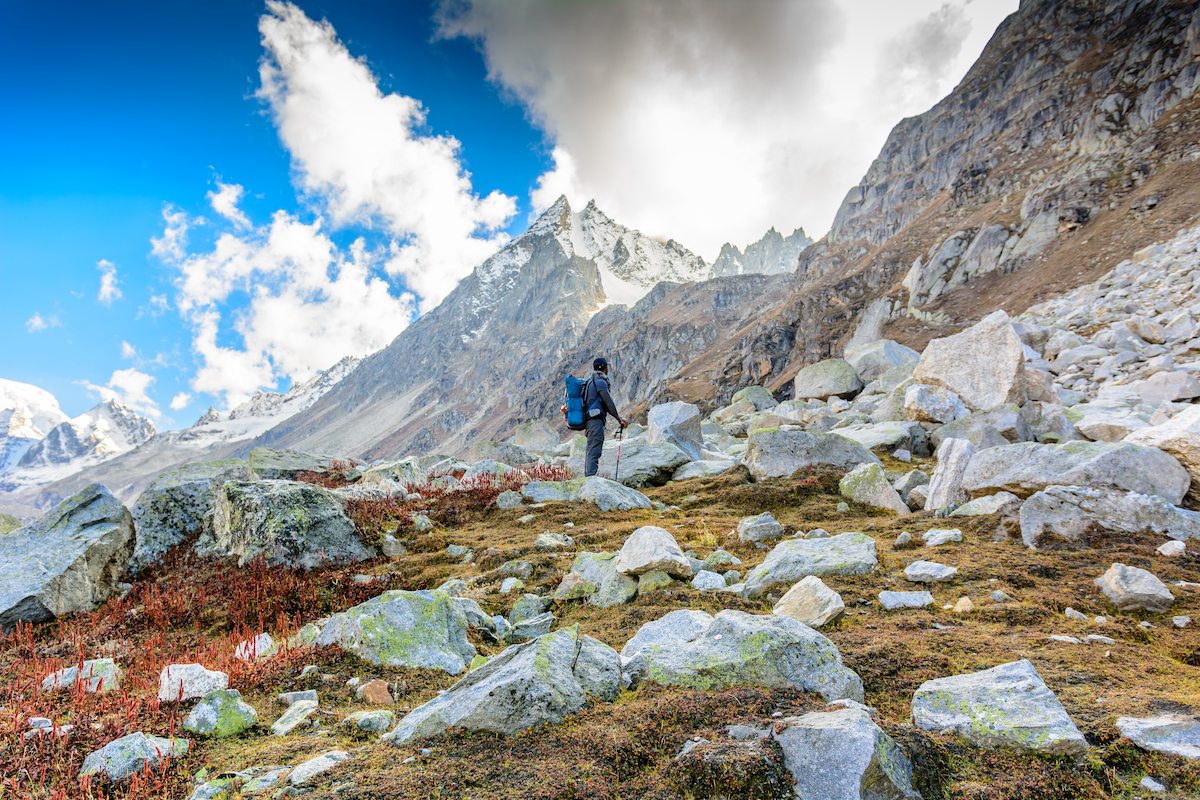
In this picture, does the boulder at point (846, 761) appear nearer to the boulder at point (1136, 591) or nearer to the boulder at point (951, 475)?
the boulder at point (1136, 591)

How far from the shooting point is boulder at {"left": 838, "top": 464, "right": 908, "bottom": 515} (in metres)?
8.57

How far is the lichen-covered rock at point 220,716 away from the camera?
3373 mm

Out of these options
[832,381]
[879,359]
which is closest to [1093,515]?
[832,381]

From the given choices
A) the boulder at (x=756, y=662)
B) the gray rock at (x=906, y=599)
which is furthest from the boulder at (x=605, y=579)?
the gray rock at (x=906, y=599)

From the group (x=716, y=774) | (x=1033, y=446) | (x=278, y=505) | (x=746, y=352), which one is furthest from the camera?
(x=746, y=352)

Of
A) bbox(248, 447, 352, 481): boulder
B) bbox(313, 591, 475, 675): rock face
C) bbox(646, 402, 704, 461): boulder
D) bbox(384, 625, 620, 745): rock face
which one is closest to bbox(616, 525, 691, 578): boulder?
bbox(313, 591, 475, 675): rock face

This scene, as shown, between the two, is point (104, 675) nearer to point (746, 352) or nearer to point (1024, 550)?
point (1024, 550)

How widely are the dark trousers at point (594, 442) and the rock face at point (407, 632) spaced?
7998 mm

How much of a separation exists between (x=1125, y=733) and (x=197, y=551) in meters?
11.8

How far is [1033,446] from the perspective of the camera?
710 centimetres

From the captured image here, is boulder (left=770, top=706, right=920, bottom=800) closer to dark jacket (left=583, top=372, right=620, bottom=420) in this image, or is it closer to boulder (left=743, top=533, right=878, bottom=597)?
boulder (left=743, top=533, right=878, bottom=597)

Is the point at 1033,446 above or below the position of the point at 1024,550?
above

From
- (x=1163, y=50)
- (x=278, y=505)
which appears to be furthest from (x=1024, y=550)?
(x=1163, y=50)

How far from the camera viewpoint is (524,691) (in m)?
3.06
